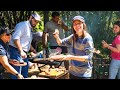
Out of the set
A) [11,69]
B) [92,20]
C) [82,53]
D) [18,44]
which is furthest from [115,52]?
[11,69]

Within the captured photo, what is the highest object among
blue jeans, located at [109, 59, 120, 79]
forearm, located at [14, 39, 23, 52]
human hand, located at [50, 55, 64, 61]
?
forearm, located at [14, 39, 23, 52]

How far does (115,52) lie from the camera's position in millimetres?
4074

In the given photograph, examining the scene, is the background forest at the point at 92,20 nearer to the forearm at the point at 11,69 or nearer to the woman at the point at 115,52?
the woman at the point at 115,52

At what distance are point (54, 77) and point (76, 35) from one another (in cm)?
110

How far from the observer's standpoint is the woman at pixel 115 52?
13.3ft

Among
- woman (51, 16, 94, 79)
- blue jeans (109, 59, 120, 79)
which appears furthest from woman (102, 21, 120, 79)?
woman (51, 16, 94, 79)

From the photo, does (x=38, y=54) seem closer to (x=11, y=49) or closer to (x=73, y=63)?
(x=11, y=49)

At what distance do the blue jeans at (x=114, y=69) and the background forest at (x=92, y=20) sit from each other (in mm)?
178

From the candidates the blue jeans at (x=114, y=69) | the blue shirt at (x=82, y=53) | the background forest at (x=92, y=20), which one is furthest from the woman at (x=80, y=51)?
the blue jeans at (x=114, y=69)

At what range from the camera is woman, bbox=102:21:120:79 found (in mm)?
4039

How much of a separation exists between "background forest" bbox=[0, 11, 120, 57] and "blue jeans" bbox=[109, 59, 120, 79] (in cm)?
18

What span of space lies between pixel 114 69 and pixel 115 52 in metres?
0.31

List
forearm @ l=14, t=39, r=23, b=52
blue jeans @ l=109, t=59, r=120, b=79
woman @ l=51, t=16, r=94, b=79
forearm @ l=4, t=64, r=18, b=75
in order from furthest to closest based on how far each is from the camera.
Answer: blue jeans @ l=109, t=59, r=120, b=79
forearm @ l=14, t=39, r=23, b=52
forearm @ l=4, t=64, r=18, b=75
woman @ l=51, t=16, r=94, b=79

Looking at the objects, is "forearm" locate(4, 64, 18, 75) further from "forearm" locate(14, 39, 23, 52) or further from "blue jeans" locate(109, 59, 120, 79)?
"blue jeans" locate(109, 59, 120, 79)
